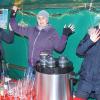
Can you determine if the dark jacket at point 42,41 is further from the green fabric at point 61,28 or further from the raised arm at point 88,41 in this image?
the raised arm at point 88,41

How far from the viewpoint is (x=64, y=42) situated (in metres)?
2.19

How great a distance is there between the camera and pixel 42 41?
2.27 meters

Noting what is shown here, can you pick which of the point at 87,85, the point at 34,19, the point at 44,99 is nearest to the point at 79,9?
the point at 34,19

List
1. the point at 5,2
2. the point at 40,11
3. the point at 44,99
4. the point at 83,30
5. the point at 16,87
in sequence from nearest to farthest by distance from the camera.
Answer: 1. the point at 44,99
2. the point at 16,87
3. the point at 83,30
4. the point at 40,11
5. the point at 5,2

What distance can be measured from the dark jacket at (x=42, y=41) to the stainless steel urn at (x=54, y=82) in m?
0.42

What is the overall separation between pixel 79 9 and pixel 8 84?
750mm

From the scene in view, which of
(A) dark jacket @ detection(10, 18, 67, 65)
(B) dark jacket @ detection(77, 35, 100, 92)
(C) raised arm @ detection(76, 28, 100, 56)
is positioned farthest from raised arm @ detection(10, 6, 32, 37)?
(B) dark jacket @ detection(77, 35, 100, 92)

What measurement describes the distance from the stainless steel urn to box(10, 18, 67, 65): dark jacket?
0.42 metres

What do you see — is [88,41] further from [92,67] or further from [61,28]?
[61,28]

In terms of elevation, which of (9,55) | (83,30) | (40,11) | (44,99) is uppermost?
(40,11)

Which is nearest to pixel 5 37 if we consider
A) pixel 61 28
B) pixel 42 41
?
pixel 42 41

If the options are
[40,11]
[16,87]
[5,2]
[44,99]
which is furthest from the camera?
[5,2]

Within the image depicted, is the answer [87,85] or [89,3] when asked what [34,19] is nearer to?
[89,3]

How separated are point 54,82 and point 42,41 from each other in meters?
0.56
